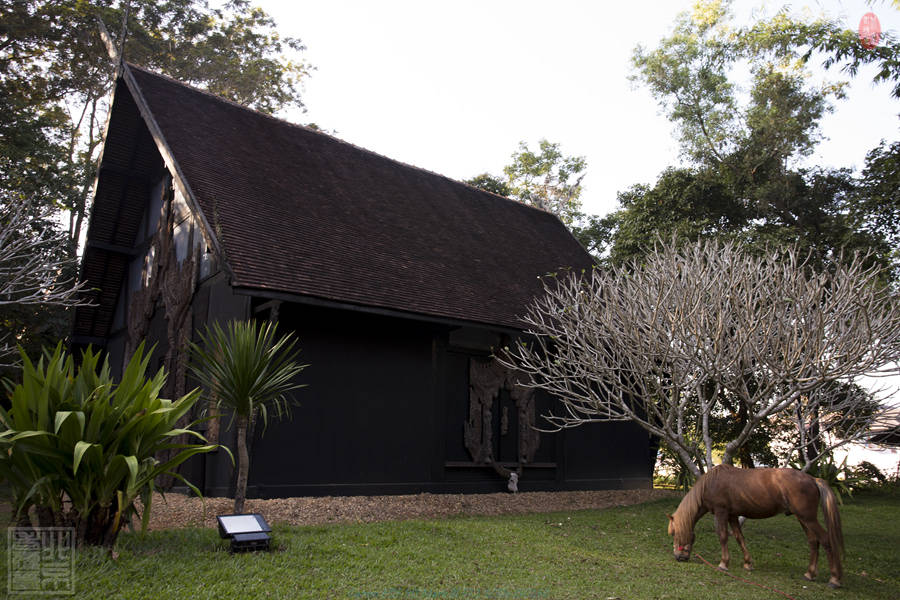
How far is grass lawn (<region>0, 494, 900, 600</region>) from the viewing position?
5.11m

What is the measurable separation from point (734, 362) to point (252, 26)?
2702cm

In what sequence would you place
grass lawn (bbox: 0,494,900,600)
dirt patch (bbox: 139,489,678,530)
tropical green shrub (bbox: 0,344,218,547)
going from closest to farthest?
grass lawn (bbox: 0,494,900,600), tropical green shrub (bbox: 0,344,218,547), dirt patch (bbox: 139,489,678,530)

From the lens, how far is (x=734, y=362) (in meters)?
8.09

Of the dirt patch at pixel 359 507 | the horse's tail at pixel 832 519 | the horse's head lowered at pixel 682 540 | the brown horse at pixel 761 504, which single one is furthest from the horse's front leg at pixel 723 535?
the dirt patch at pixel 359 507

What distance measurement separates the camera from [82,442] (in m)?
5.17

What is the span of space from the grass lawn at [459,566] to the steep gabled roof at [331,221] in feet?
12.9

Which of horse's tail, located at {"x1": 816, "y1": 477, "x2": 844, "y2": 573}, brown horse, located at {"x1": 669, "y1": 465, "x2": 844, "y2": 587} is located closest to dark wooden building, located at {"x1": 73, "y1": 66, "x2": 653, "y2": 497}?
brown horse, located at {"x1": 669, "y1": 465, "x2": 844, "y2": 587}

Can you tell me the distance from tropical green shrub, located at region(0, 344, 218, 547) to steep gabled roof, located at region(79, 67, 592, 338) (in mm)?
3659

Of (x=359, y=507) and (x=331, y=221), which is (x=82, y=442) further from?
(x=331, y=221)

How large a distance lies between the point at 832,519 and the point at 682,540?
5.17 feet

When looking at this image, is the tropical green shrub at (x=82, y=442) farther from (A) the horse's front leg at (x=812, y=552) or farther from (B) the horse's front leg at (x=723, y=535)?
(A) the horse's front leg at (x=812, y=552)

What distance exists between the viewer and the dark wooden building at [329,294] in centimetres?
1031

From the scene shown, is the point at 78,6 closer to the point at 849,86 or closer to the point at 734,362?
the point at 734,362

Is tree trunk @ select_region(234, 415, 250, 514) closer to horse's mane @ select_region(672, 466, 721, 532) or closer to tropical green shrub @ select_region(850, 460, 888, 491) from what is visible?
horse's mane @ select_region(672, 466, 721, 532)
